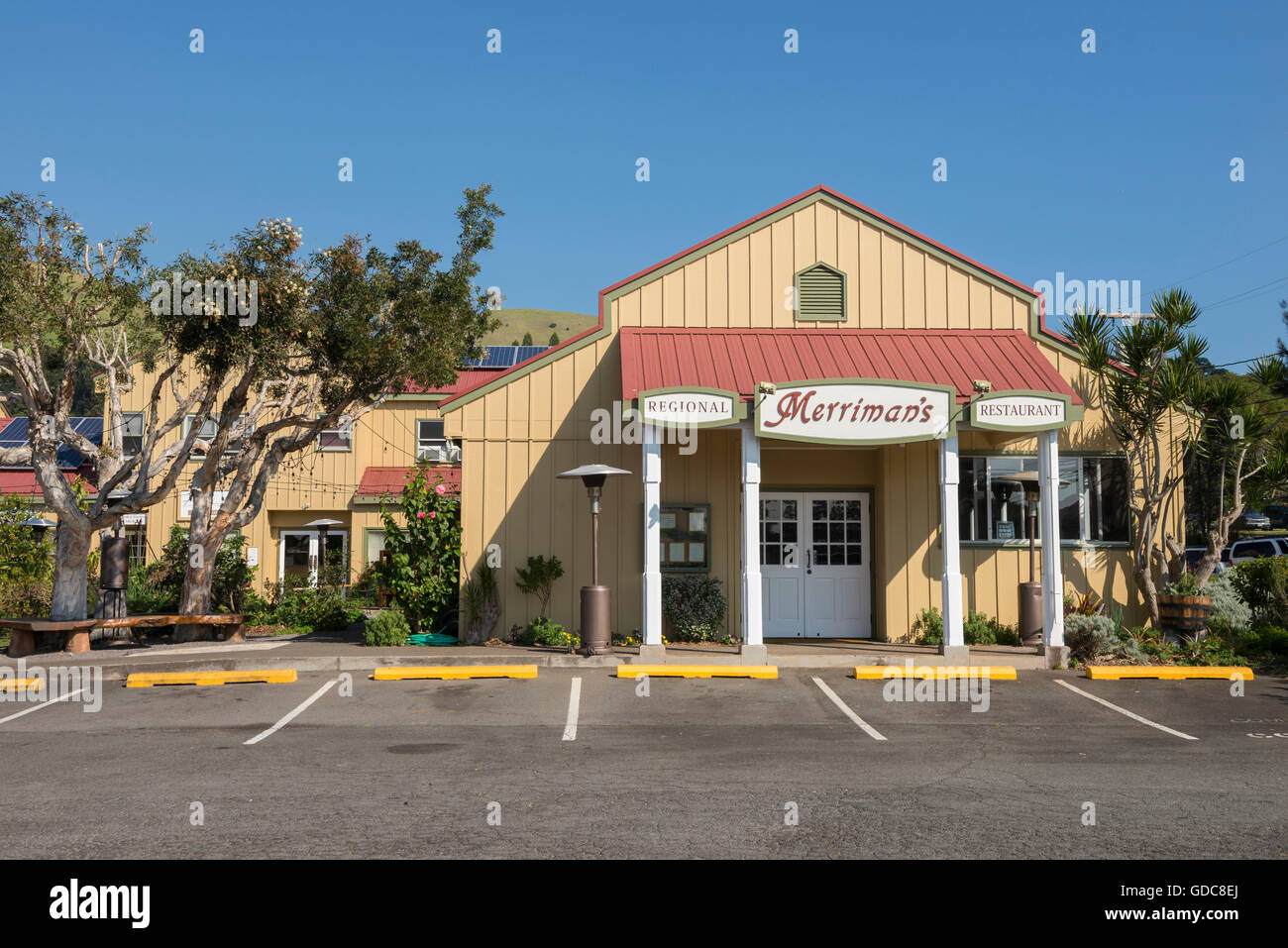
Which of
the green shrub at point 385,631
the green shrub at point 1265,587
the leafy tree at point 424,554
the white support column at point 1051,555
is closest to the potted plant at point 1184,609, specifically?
the green shrub at point 1265,587

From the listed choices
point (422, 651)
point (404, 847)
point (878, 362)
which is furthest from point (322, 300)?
point (404, 847)

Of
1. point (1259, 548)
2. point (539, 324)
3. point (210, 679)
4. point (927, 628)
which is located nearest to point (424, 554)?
point (210, 679)

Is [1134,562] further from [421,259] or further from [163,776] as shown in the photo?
[163,776]

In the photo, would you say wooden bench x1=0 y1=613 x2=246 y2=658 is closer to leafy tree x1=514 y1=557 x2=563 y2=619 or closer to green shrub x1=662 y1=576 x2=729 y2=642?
leafy tree x1=514 y1=557 x2=563 y2=619

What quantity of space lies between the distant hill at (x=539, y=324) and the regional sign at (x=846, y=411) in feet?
379

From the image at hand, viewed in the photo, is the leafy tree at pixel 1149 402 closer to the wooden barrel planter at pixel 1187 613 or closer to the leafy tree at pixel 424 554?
the wooden barrel planter at pixel 1187 613

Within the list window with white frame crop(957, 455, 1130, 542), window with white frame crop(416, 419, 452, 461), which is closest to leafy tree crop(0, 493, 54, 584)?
window with white frame crop(416, 419, 452, 461)

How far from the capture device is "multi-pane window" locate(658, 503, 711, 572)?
1501 centimetres

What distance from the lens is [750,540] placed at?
1302cm

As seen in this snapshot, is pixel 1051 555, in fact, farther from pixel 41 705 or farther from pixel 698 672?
pixel 41 705

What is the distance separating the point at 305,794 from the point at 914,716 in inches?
244

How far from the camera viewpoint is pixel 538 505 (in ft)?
49.4

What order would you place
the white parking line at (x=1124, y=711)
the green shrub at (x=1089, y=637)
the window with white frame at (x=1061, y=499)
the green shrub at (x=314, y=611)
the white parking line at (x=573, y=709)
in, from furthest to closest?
the green shrub at (x=314, y=611), the window with white frame at (x=1061, y=499), the green shrub at (x=1089, y=637), the white parking line at (x=1124, y=711), the white parking line at (x=573, y=709)

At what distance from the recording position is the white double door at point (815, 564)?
1541 centimetres
